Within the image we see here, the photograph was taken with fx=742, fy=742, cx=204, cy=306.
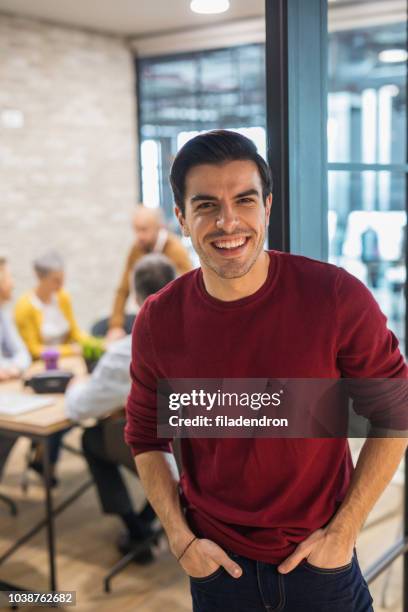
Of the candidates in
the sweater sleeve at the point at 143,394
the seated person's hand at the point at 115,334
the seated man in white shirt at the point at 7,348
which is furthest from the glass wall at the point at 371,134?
the sweater sleeve at the point at 143,394

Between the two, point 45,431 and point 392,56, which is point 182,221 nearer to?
point 45,431

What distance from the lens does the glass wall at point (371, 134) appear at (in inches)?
245

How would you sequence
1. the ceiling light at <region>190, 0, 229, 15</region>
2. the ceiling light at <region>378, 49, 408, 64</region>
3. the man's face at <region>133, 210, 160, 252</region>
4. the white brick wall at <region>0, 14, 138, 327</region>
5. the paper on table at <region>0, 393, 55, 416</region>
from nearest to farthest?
the paper on table at <region>0, 393, 55, 416</region>, the man's face at <region>133, 210, 160, 252</region>, the ceiling light at <region>190, 0, 229, 15</region>, the white brick wall at <region>0, 14, 138, 327</region>, the ceiling light at <region>378, 49, 408, 64</region>

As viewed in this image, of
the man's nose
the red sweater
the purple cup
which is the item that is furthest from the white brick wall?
the man's nose

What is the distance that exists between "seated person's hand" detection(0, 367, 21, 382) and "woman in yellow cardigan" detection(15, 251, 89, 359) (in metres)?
0.45

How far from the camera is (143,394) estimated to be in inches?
56.2

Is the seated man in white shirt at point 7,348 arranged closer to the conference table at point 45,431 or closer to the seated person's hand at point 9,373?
the seated person's hand at point 9,373

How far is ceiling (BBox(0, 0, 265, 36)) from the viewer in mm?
5660

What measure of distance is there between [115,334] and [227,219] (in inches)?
113

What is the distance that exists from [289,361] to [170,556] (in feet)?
7.23

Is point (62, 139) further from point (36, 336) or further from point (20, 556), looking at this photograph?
point (20, 556)

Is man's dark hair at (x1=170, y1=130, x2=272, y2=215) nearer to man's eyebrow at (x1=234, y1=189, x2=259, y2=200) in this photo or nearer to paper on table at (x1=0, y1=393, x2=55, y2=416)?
man's eyebrow at (x1=234, y1=189, x2=259, y2=200)

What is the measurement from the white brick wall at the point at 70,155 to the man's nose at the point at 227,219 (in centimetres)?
490

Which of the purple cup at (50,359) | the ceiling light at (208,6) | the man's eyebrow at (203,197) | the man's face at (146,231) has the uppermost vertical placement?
the ceiling light at (208,6)
